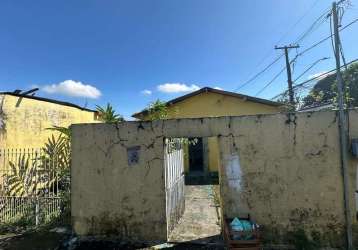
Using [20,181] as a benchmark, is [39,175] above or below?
above

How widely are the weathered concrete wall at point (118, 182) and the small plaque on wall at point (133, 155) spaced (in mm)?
24

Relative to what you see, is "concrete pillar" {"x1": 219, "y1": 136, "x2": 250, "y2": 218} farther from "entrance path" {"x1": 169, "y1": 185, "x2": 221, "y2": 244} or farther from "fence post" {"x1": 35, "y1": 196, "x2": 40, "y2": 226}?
"fence post" {"x1": 35, "y1": 196, "x2": 40, "y2": 226}

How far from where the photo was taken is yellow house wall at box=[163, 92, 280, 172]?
48.8 feet

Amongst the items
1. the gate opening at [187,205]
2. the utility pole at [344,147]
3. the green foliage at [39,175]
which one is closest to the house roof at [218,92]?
the gate opening at [187,205]

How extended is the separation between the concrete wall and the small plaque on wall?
10 centimetres

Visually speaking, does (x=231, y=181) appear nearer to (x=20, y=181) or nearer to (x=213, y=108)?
(x=20, y=181)

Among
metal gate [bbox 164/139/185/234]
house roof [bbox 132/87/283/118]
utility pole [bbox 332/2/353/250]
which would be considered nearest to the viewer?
utility pole [bbox 332/2/353/250]

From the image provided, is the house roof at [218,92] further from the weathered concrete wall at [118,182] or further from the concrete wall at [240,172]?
the concrete wall at [240,172]

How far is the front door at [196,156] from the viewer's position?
15.2 m

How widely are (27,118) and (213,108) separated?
9.03 m

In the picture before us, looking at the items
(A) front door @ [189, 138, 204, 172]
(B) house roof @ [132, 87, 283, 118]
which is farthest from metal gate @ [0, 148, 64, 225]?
(A) front door @ [189, 138, 204, 172]

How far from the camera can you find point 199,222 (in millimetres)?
7730

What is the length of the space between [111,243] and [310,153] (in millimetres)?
4926

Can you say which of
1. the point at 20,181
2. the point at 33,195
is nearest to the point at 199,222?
the point at 33,195
